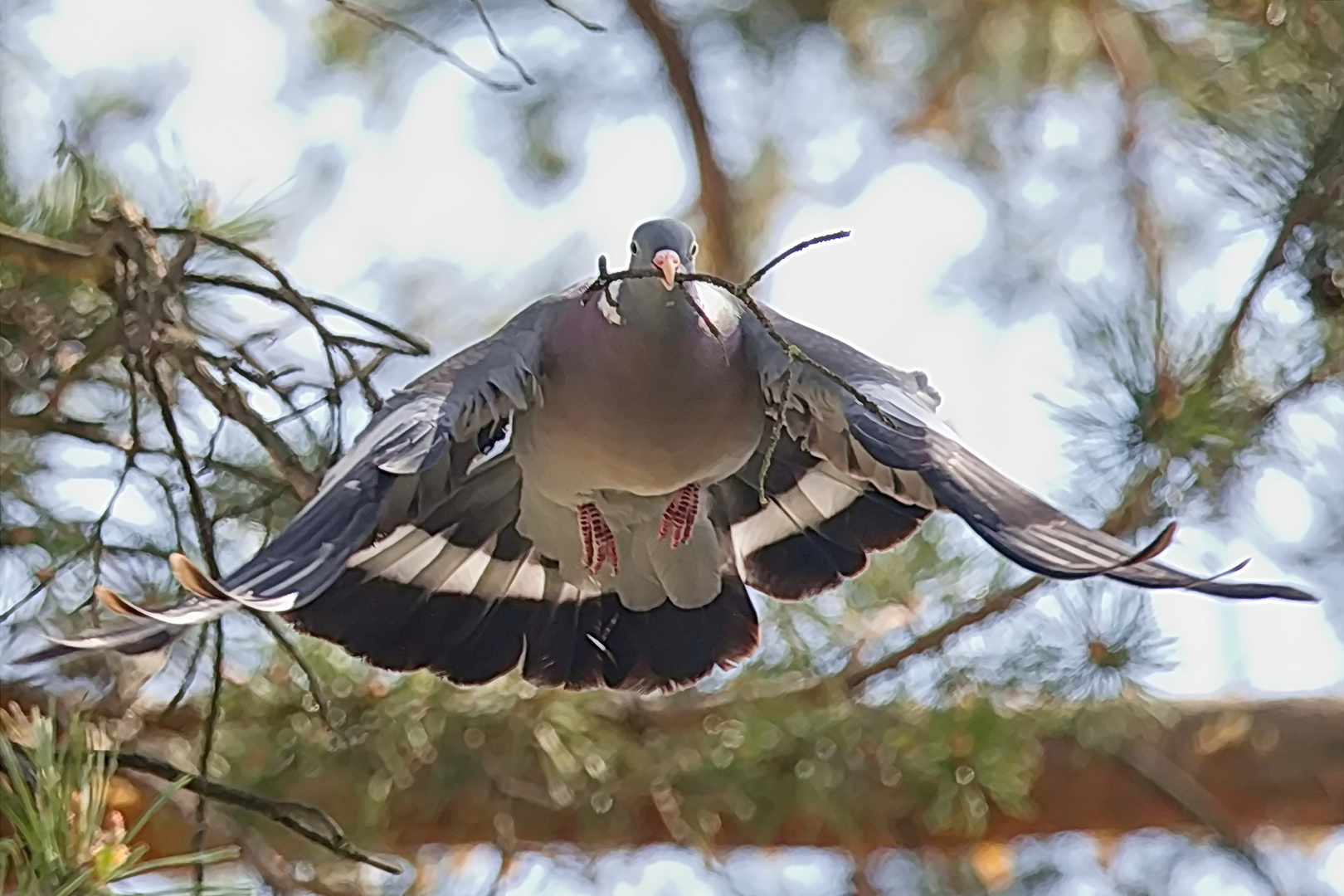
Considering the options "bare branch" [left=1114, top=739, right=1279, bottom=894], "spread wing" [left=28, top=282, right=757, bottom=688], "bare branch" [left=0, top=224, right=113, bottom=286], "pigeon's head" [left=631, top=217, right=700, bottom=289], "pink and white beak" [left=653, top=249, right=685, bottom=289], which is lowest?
"bare branch" [left=1114, top=739, right=1279, bottom=894]

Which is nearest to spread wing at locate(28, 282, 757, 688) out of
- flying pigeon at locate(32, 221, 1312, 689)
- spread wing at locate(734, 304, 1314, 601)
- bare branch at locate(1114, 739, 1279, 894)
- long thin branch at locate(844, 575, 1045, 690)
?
flying pigeon at locate(32, 221, 1312, 689)

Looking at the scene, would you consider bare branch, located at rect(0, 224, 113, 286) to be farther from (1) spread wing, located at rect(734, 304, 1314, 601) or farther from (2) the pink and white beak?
(1) spread wing, located at rect(734, 304, 1314, 601)

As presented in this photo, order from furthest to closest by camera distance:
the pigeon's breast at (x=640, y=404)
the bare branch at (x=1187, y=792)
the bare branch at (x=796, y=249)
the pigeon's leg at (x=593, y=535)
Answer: the bare branch at (x=1187, y=792)
the pigeon's leg at (x=593, y=535)
the pigeon's breast at (x=640, y=404)
the bare branch at (x=796, y=249)

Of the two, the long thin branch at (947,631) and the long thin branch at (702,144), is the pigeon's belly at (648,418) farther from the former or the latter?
the long thin branch at (702,144)

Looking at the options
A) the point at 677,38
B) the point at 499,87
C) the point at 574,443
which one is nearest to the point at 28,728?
the point at 574,443

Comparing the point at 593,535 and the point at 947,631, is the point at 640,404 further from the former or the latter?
the point at 947,631

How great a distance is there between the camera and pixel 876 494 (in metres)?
1.64

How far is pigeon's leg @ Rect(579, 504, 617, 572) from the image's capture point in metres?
1.60

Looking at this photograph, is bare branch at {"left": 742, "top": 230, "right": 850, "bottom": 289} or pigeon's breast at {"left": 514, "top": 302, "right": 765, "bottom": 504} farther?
pigeon's breast at {"left": 514, "top": 302, "right": 765, "bottom": 504}

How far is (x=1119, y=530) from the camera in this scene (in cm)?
165

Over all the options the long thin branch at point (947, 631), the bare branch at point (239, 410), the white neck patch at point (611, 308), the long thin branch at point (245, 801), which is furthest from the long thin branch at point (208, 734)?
the long thin branch at point (947, 631)

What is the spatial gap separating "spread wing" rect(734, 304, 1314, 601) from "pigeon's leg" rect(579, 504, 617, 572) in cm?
16

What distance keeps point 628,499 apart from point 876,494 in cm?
26

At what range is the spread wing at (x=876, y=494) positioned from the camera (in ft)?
3.54
